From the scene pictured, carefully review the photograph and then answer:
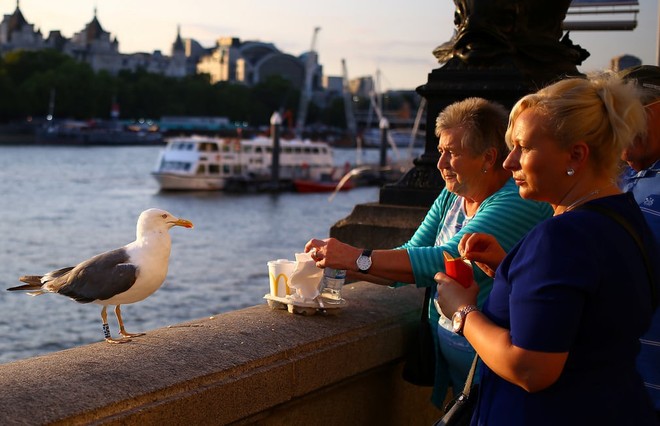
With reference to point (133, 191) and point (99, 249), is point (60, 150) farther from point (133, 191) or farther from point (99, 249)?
point (99, 249)

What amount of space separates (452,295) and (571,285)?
38cm

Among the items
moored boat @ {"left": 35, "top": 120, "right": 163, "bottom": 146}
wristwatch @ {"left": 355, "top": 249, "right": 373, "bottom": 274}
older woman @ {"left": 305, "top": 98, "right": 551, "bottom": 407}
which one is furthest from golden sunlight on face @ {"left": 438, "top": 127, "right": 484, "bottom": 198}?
moored boat @ {"left": 35, "top": 120, "right": 163, "bottom": 146}

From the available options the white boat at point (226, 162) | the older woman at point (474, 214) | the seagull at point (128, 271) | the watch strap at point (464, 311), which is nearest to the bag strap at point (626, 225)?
the watch strap at point (464, 311)

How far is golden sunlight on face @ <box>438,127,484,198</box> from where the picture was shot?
2662 mm

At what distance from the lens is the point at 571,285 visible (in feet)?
5.45

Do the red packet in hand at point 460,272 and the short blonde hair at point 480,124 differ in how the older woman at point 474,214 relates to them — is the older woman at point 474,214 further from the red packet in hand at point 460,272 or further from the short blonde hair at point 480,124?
the red packet in hand at point 460,272

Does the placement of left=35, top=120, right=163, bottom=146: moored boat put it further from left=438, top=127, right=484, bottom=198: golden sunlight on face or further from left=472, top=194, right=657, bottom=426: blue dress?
left=472, top=194, right=657, bottom=426: blue dress

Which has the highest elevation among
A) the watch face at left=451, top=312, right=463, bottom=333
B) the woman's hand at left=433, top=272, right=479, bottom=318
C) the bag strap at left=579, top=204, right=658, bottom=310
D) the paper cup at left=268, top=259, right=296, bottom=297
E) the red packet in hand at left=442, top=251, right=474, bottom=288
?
the bag strap at left=579, top=204, right=658, bottom=310

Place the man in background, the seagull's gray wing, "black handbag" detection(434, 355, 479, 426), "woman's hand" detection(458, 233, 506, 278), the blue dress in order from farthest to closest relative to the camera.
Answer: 1. the seagull's gray wing
2. the man in background
3. "woman's hand" detection(458, 233, 506, 278)
4. "black handbag" detection(434, 355, 479, 426)
5. the blue dress

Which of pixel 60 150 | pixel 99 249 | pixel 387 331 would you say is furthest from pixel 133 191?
pixel 387 331

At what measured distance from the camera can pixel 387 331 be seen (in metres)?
3.04

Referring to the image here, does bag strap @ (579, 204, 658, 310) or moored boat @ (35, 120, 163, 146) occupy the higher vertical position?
bag strap @ (579, 204, 658, 310)

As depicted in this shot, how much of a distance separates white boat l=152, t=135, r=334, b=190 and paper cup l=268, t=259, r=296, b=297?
50.0 meters

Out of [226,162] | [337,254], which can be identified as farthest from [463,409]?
[226,162]
